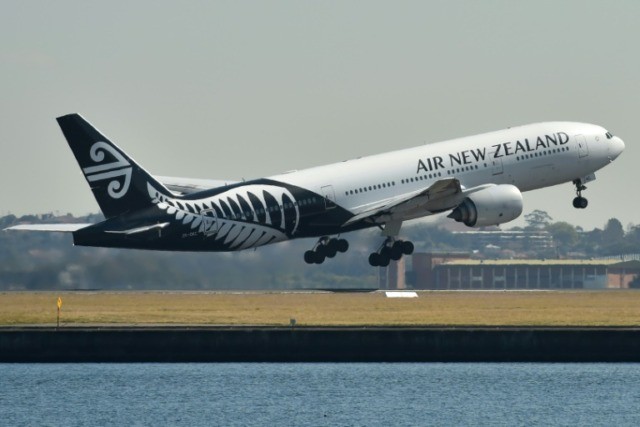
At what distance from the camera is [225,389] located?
316 ft

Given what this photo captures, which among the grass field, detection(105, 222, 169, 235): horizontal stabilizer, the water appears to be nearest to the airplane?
detection(105, 222, 169, 235): horizontal stabilizer

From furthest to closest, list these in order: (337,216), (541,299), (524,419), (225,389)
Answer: (541,299), (337,216), (225,389), (524,419)

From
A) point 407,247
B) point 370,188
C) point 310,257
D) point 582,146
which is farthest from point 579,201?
point 310,257

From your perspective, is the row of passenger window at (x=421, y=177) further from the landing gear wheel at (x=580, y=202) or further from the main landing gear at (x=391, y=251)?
the landing gear wheel at (x=580, y=202)

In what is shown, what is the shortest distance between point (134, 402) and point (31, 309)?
Result: 1091 inches

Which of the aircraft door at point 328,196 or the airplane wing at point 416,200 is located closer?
the aircraft door at point 328,196

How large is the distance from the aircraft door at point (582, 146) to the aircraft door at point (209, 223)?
26.0 m

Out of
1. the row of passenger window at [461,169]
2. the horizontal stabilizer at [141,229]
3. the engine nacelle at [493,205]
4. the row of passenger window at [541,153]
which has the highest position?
the row of passenger window at [541,153]

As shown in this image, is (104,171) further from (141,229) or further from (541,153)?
(541,153)

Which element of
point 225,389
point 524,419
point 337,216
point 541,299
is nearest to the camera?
point 524,419

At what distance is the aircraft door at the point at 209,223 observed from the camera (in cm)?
10769

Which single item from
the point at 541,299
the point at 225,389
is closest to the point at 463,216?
the point at 541,299

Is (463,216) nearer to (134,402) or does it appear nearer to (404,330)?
(404,330)

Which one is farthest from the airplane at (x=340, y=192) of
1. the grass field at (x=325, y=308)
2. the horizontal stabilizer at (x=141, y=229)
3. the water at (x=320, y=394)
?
the water at (x=320, y=394)
